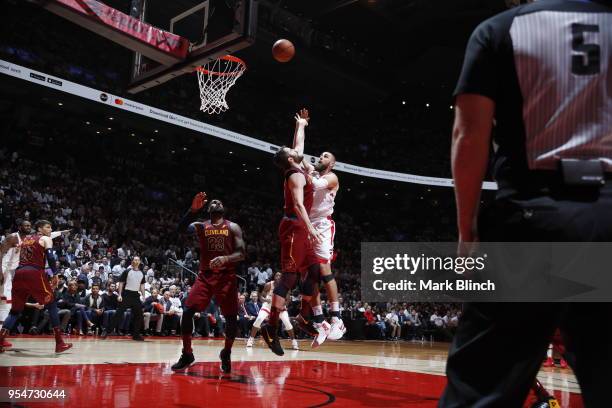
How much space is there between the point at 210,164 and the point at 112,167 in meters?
5.06

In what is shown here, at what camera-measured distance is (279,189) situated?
92.8 ft

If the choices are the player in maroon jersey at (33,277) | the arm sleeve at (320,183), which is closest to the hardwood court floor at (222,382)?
the player in maroon jersey at (33,277)

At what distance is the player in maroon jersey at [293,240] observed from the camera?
5.64 metres

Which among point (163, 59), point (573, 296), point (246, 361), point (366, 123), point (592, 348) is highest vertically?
point (366, 123)

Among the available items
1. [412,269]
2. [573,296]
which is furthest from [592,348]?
[412,269]

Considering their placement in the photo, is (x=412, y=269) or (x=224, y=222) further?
(x=412, y=269)

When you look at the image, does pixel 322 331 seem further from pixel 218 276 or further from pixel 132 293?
pixel 132 293

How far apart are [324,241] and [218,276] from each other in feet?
4.07

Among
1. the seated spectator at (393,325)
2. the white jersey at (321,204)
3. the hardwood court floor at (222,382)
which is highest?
the white jersey at (321,204)

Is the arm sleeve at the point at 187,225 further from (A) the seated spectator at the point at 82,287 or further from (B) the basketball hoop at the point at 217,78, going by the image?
(A) the seated spectator at the point at 82,287

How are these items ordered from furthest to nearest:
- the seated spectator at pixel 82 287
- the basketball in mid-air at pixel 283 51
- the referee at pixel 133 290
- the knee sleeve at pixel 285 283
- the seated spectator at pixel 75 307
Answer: the seated spectator at pixel 82 287 < the seated spectator at pixel 75 307 < the referee at pixel 133 290 < the basketball in mid-air at pixel 283 51 < the knee sleeve at pixel 285 283

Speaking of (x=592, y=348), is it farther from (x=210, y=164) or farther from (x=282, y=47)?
(x=210, y=164)

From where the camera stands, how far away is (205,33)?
7820 mm

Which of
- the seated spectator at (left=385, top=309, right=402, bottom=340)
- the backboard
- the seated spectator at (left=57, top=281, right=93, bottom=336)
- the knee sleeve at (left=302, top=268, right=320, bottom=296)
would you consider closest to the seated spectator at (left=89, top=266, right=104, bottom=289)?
the seated spectator at (left=57, top=281, right=93, bottom=336)
